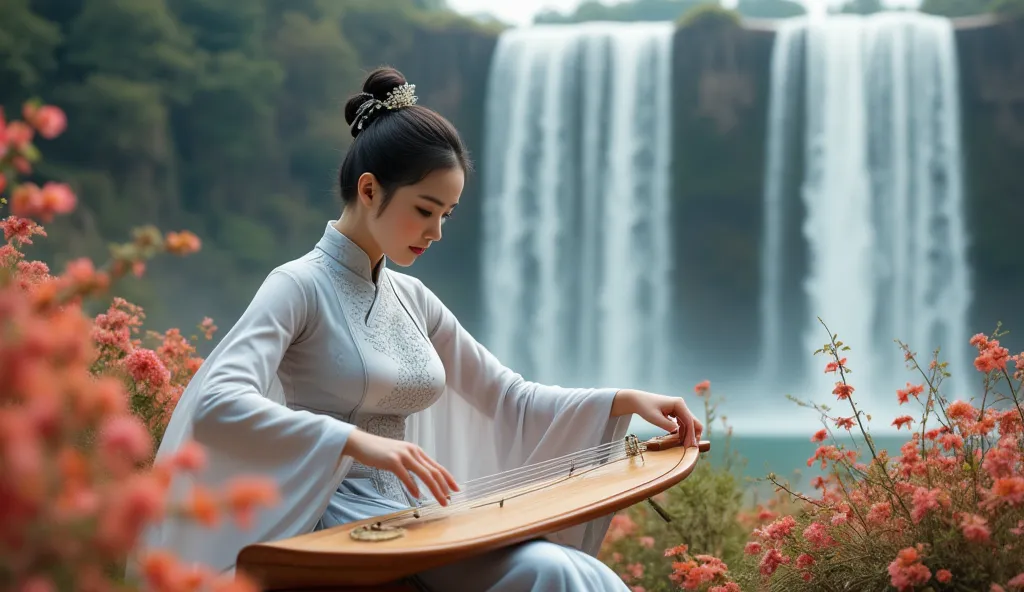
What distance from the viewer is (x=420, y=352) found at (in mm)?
1641

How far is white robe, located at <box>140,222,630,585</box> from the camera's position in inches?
50.4

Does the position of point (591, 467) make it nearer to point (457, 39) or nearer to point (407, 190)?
point (407, 190)

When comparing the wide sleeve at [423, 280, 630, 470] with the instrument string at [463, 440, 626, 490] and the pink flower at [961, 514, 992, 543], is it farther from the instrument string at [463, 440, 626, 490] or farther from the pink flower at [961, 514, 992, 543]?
the pink flower at [961, 514, 992, 543]

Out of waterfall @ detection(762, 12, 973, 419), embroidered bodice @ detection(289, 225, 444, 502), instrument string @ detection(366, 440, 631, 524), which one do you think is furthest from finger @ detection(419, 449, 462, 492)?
waterfall @ detection(762, 12, 973, 419)

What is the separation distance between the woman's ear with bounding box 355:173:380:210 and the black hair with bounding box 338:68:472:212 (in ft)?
0.04

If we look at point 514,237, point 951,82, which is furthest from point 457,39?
point 951,82

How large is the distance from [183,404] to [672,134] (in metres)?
7.99

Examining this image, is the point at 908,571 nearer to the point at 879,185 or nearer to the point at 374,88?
the point at 374,88

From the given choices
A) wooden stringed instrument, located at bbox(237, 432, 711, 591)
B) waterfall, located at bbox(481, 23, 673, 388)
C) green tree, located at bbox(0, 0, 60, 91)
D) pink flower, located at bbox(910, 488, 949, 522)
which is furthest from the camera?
waterfall, located at bbox(481, 23, 673, 388)

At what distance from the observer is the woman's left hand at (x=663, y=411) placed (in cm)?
164

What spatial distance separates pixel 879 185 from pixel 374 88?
7.54m

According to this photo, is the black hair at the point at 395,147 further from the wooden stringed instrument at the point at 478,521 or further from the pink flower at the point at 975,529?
the pink flower at the point at 975,529

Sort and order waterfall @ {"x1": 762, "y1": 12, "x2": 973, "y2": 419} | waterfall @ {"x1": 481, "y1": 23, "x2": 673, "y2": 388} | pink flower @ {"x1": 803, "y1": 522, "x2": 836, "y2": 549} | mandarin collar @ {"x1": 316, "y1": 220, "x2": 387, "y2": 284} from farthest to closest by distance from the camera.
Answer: waterfall @ {"x1": 481, "y1": 23, "x2": 673, "y2": 388} → waterfall @ {"x1": 762, "y1": 12, "x2": 973, "y2": 419} → mandarin collar @ {"x1": 316, "y1": 220, "x2": 387, "y2": 284} → pink flower @ {"x1": 803, "y1": 522, "x2": 836, "y2": 549}

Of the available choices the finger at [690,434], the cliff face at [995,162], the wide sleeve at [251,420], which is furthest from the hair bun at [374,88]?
the cliff face at [995,162]
